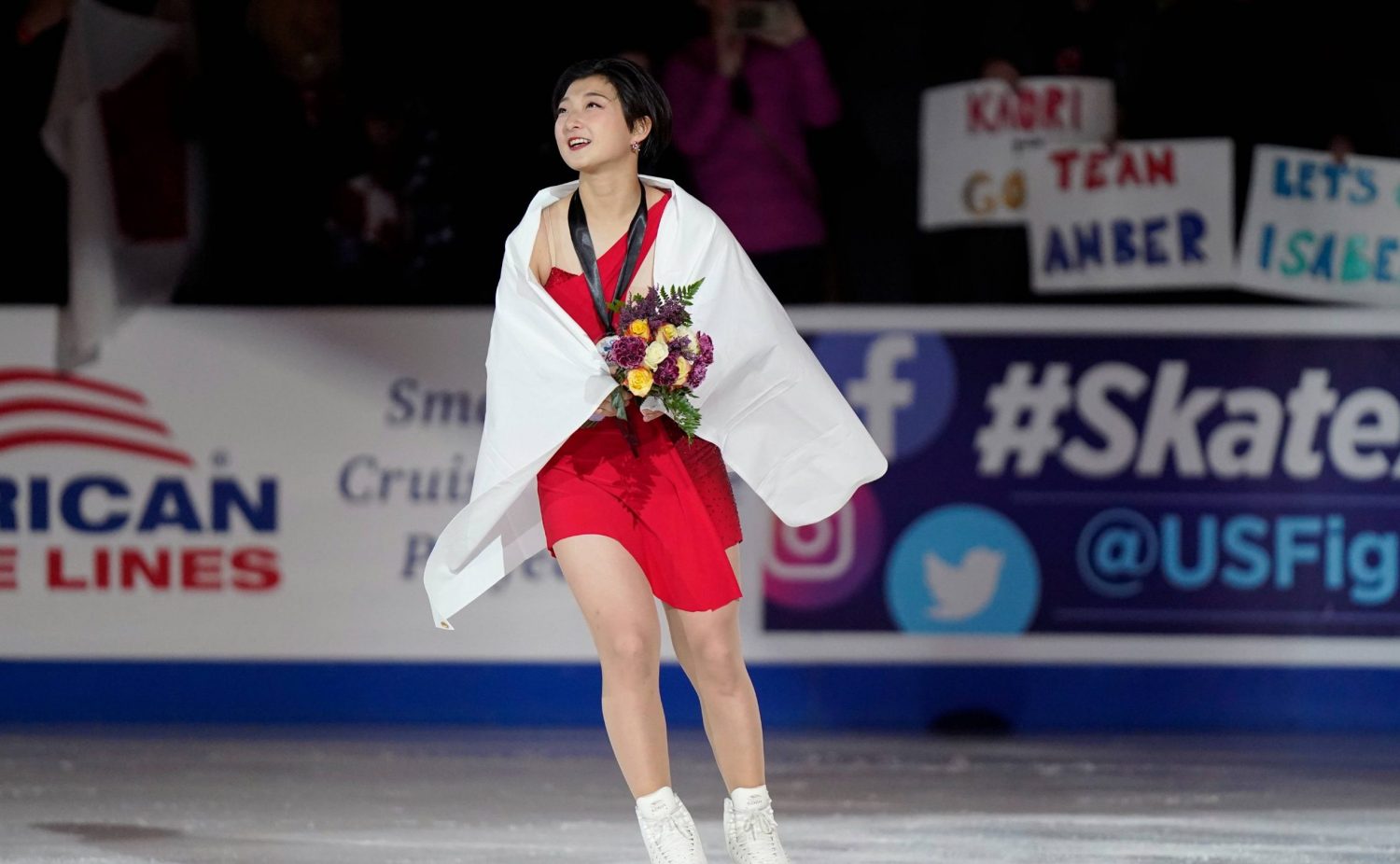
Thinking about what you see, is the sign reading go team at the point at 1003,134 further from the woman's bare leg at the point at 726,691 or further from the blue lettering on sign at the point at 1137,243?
the woman's bare leg at the point at 726,691

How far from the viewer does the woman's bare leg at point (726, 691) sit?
3883 mm

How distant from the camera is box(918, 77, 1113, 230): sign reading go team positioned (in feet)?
22.7

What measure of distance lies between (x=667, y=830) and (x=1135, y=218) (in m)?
3.77

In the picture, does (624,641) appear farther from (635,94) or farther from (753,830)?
(635,94)

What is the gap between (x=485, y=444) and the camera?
395 centimetres

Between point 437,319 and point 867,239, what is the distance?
162 cm

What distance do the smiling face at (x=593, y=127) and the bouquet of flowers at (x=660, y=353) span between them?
11.4 inches

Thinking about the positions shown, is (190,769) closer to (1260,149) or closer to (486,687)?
(486,687)

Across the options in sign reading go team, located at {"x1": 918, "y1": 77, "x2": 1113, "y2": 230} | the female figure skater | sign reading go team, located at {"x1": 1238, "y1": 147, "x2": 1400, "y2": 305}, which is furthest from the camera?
sign reading go team, located at {"x1": 918, "y1": 77, "x2": 1113, "y2": 230}

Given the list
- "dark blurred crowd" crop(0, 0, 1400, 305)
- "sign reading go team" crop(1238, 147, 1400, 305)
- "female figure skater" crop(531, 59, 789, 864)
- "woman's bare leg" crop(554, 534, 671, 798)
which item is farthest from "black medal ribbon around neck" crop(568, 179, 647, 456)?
"sign reading go team" crop(1238, 147, 1400, 305)

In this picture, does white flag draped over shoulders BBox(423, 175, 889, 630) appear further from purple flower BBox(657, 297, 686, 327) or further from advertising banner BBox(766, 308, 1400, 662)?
advertising banner BBox(766, 308, 1400, 662)

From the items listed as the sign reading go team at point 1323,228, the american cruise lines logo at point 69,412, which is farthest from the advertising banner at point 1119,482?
the american cruise lines logo at point 69,412

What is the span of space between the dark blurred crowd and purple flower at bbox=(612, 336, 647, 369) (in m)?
3.16

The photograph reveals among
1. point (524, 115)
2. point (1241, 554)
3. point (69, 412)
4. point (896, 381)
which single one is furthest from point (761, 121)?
point (69, 412)
